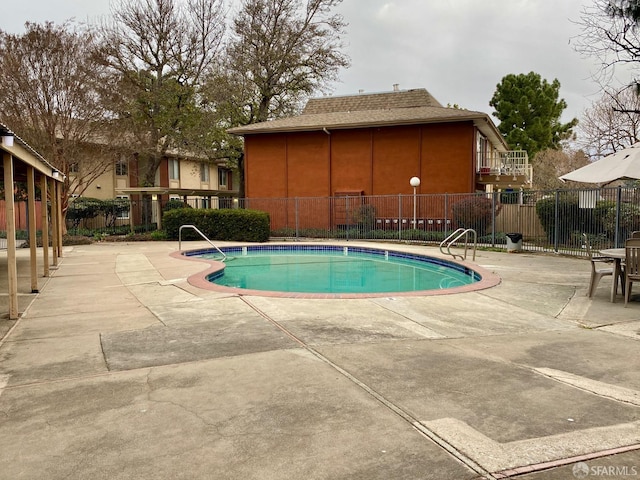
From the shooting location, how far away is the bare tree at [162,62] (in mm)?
22844

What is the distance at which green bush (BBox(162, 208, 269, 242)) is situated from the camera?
64.3ft

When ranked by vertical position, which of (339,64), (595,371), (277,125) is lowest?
(595,371)

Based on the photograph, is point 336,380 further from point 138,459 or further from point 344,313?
point 344,313

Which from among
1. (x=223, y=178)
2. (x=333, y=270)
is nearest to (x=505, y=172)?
(x=333, y=270)

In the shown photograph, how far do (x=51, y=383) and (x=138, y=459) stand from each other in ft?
5.52

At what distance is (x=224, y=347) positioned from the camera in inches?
188

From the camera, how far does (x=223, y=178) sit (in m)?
39.4

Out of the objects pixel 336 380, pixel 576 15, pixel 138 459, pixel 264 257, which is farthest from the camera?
pixel 264 257

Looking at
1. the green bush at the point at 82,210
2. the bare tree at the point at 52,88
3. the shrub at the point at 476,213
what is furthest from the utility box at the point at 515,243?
the green bush at the point at 82,210

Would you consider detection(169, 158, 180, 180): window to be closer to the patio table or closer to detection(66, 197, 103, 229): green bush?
detection(66, 197, 103, 229): green bush

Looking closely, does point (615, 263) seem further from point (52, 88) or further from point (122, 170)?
point (122, 170)

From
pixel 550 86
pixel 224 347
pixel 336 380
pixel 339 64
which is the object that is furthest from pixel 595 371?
pixel 550 86

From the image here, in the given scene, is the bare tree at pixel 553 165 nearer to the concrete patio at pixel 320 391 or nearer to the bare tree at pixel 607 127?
the bare tree at pixel 607 127

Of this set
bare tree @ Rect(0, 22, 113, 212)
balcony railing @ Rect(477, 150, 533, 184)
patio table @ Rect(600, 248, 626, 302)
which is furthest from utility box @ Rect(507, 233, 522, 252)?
bare tree @ Rect(0, 22, 113, 212)
